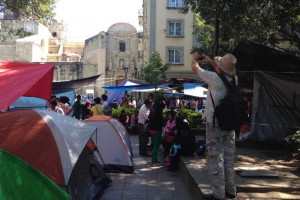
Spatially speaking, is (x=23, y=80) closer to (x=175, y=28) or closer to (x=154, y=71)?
(x=154, y=71)

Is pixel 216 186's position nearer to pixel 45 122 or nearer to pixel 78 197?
pixel 78 197

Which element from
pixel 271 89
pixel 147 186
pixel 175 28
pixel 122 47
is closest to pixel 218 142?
pixel 147 186

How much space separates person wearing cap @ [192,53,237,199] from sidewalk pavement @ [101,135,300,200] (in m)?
0.44

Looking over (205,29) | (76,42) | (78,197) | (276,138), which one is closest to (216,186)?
(78,197)

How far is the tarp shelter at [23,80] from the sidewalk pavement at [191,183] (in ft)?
6.97

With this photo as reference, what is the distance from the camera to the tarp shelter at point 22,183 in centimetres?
423

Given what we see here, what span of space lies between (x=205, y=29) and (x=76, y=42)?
1852 inches

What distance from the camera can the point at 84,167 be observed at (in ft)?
22.0

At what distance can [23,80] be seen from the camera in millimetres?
6141

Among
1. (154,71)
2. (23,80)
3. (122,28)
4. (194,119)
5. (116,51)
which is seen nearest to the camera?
(23,80)

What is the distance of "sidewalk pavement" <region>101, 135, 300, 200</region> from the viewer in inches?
234

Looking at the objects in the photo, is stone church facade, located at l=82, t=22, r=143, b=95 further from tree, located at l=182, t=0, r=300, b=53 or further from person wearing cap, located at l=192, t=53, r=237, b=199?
person wearing cap, located at l=192, t=53, r=237, b=199

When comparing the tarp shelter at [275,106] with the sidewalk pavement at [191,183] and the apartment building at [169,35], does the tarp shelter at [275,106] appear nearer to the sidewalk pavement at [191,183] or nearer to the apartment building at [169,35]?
the sidewalk pavement at [191,183]

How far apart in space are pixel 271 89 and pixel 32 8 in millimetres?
8923
